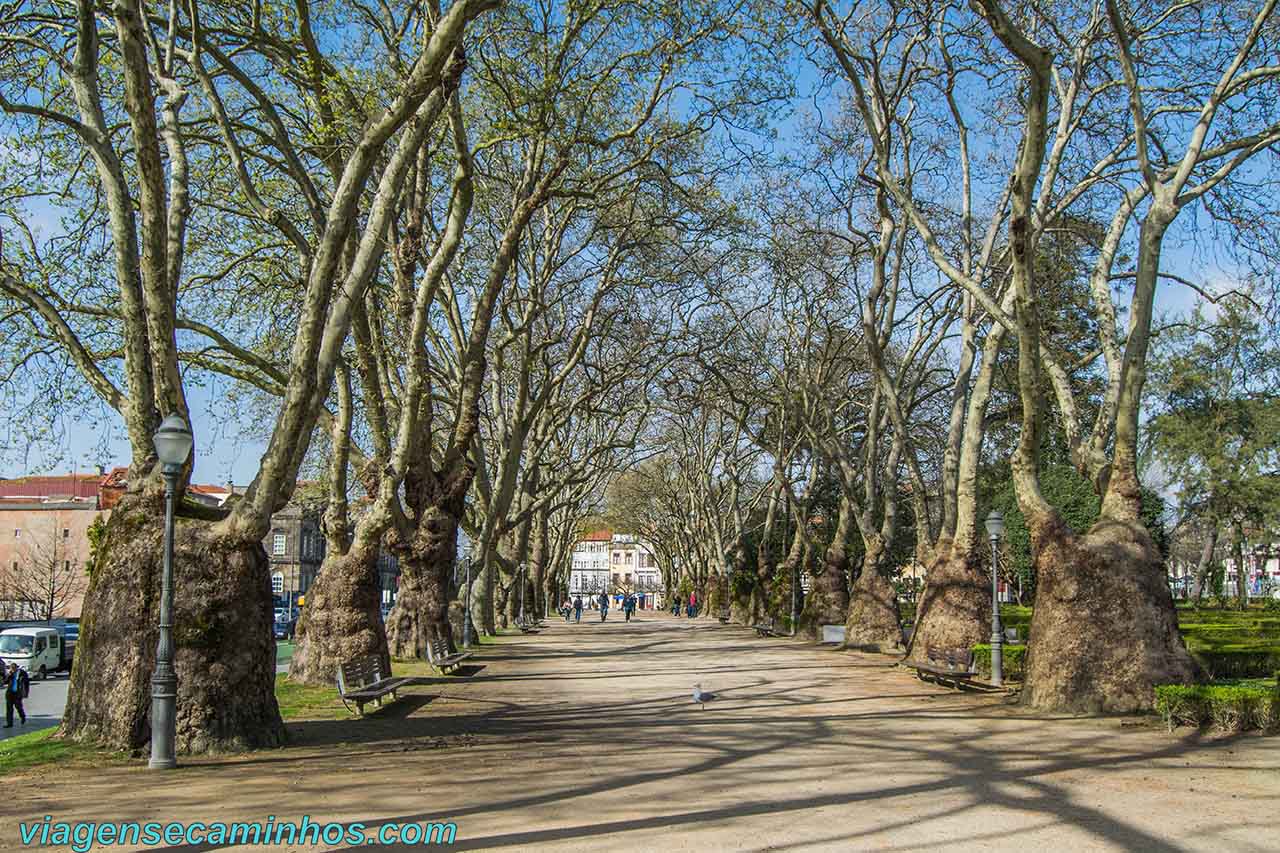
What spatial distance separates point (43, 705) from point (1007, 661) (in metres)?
20.3

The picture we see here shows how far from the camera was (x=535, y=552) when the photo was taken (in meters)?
47.6

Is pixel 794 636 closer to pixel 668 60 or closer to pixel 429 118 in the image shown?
pixel 668 60

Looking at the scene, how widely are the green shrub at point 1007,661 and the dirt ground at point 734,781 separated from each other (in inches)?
140

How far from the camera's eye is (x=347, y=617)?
55.3 feet

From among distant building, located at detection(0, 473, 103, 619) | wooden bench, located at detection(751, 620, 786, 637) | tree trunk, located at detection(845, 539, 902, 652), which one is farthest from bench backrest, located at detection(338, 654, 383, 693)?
distant building, located at detection(0, 473, 103, 619)

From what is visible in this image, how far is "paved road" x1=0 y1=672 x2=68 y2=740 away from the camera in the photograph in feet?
66.0

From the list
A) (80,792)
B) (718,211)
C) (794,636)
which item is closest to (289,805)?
(80,792)

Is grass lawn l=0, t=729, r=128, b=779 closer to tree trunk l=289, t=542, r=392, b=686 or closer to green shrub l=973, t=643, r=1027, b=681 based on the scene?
tree trunk l=289, t=542, r=392, b=686

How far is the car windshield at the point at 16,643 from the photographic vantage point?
103ft

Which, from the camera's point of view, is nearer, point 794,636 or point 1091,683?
point 1091,683

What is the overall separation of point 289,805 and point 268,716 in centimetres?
322

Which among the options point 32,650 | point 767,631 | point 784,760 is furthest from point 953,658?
point 32,650

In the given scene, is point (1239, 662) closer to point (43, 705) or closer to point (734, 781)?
point (734, 781)

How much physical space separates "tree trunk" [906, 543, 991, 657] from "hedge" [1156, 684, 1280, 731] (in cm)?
805
